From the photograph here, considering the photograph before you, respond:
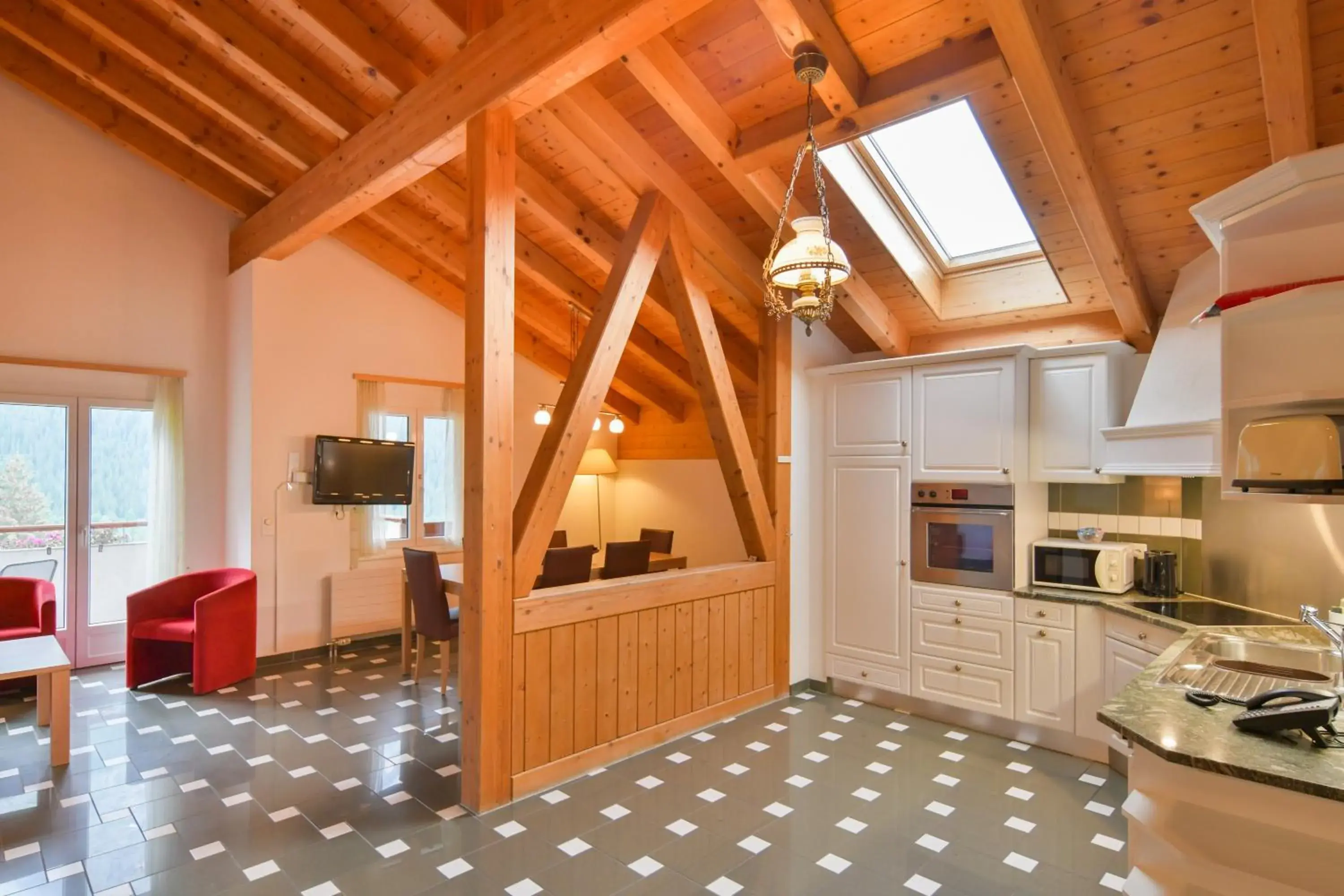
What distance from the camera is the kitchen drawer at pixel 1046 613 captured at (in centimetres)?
387

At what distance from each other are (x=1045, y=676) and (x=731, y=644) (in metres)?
1.77

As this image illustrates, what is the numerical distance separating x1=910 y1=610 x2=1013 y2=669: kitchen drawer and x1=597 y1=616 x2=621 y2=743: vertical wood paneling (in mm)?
1948

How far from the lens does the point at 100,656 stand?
17.5 ft

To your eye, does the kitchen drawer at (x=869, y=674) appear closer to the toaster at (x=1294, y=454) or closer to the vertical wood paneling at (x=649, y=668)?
the vertical wood paneling at (x=649, y=668)

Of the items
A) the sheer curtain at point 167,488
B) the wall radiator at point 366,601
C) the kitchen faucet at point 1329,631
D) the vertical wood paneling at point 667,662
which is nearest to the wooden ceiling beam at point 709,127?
the vertical wood paneling at point 667,662

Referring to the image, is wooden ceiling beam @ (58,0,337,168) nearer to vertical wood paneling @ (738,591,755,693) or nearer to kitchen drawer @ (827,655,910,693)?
vertical wood paneling @ (738,591,755,693)

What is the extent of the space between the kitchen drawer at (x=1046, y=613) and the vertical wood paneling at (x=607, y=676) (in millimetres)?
2277

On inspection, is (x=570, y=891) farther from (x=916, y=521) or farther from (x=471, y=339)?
(x=916, y=521)

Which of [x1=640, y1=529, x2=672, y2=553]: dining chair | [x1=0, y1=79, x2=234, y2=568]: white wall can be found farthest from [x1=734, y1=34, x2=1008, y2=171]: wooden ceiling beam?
[x1=0, y1=79, x2=234, y2=568]: white wall

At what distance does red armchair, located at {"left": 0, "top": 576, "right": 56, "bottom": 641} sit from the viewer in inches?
181

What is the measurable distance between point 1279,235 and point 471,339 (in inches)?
121

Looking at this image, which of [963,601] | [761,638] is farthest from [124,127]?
[963,601]

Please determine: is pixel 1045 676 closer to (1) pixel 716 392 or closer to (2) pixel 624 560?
(1) pixel 716 392

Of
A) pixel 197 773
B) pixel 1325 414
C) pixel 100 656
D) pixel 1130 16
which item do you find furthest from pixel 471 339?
pixel 100 656
